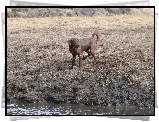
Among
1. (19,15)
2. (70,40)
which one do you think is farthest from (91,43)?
(19,15)

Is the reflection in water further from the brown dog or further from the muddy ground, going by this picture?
the brown dog

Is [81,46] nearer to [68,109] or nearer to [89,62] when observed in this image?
[89,62]

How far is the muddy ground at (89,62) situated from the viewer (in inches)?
366

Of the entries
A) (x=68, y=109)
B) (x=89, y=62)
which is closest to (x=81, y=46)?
(x=89, y=62)

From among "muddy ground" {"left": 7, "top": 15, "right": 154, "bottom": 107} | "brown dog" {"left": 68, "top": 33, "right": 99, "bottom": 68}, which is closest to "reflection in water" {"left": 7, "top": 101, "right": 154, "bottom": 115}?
"muddy ground" {"left": 7, "top": 15, "right": 154, "bottom": 107}

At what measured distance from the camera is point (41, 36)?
934 centimetres

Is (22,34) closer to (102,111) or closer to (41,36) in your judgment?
(41,36)

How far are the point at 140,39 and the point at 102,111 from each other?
0.88 meters

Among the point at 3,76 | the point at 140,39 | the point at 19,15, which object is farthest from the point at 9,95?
the point at 140,39

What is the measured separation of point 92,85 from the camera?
9.33 metres

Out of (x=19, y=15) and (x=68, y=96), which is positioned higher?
(x=19, y=15)

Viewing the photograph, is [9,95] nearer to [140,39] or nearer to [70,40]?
[70,40]

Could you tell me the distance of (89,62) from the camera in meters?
9.37

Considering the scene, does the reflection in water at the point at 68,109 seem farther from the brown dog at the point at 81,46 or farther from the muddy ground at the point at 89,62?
the brown dog at the point at 81,46
